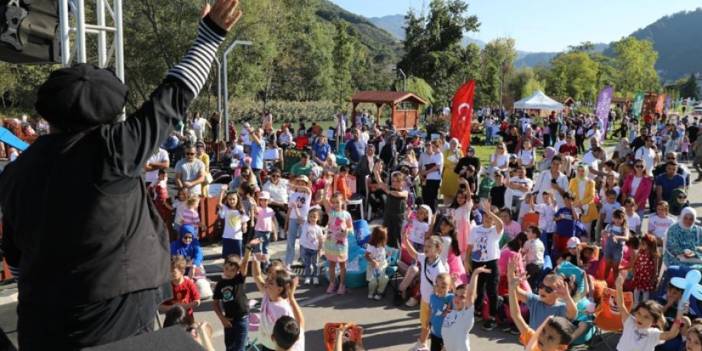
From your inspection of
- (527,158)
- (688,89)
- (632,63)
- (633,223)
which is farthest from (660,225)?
(688,89)

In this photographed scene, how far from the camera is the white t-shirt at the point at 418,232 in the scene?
8.84 metres

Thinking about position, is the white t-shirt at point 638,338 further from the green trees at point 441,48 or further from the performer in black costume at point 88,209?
Answer: the green trees at point 441,48

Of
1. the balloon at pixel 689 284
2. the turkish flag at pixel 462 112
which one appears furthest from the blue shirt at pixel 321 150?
the balloon at pixel 689 284

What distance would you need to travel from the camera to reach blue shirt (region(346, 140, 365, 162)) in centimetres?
1550

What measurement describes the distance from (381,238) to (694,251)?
3945 millimetres

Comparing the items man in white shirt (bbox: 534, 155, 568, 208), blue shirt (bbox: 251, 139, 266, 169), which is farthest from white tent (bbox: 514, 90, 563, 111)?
man in white shirt (bbox: 534, 155, 568, 208)

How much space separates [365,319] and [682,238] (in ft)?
13.5

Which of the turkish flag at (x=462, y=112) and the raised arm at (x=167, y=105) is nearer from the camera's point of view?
the raised arm at (x=167, y=105)

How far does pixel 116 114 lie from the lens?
1.72 metres

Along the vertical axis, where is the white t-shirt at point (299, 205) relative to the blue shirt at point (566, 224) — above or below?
above

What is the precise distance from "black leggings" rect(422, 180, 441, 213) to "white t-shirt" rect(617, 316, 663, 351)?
7347mm

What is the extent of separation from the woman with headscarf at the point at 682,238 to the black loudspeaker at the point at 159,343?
24.3 ft

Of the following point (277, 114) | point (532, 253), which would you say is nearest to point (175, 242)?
point (532, 253)

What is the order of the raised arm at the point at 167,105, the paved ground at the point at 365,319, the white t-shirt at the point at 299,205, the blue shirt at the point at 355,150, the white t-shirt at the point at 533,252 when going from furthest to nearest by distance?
the blue shirt at the point at 355,150, the white t-shirt at the point at 299,205, the white t-shirt at the point at 533,252, the paved ground at the point at 365,319, the raised arm at the point at 167,105
